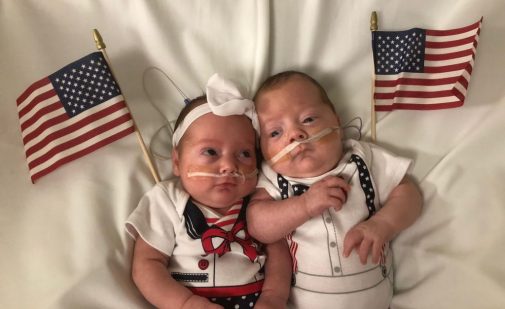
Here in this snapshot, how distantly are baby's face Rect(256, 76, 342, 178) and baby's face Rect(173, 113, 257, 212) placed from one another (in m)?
0.07

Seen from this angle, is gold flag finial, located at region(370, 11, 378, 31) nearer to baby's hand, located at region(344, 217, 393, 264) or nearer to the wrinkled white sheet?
the wrinkled white sheet

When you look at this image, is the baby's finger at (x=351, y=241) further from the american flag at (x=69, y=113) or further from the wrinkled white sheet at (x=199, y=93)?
the american flag at (x=69, y=113)

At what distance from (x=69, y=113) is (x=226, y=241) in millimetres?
618

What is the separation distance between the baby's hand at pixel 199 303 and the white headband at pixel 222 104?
513mm

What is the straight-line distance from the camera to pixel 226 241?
1.36 metres

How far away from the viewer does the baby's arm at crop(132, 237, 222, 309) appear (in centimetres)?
127

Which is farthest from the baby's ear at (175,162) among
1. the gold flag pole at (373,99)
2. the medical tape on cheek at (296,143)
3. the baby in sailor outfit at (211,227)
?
the gold flag pole at (373,99)

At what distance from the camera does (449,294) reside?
1.34m

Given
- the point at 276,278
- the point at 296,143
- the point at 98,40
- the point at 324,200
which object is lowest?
the point at 276,278

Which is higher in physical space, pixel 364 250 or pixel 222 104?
pixel 222 104

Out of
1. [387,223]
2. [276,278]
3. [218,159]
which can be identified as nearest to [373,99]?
[387,223]

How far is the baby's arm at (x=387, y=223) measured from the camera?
1.30 meters

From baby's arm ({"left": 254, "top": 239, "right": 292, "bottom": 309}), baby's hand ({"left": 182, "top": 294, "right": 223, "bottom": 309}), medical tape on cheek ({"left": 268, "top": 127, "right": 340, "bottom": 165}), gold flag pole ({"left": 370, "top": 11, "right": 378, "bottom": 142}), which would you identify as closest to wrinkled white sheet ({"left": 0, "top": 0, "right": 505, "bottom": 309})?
gold flag pole ({"left": 370, "top": 11, "right": 378, "bottom": 142})

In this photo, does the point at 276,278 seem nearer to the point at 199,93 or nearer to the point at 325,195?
the point at 325,195
